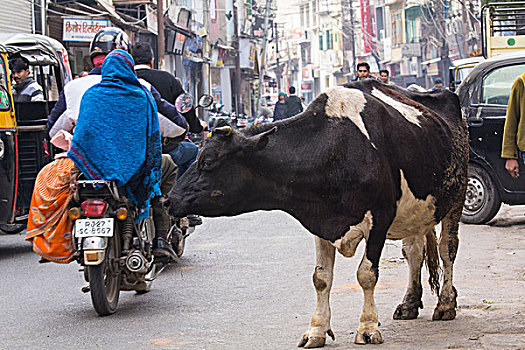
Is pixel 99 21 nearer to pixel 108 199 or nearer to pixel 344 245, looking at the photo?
pixel 108 199

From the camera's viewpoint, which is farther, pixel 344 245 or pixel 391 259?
pixel 391 259

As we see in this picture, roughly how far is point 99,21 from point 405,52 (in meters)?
48.9

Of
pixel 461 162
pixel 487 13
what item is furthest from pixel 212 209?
pixel 487 13

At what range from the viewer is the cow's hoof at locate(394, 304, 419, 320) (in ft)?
20.7

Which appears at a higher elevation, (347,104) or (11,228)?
(347,104)

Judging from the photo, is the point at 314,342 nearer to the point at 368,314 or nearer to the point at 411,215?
the point at 368,314

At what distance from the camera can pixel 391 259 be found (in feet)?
29.9

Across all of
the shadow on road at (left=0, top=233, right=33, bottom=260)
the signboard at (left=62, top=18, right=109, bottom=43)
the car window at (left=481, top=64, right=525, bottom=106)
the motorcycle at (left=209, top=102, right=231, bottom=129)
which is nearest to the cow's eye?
the shadow on road at (left=0, top=233, right=33, bottom=260)

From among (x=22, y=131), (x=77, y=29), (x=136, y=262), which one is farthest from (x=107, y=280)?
(x=77, y=29)

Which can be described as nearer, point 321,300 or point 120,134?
point 321,300

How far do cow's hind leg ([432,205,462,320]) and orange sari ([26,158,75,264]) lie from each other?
273cm

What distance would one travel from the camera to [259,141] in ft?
17.9

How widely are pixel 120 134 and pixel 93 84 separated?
1.85 feet

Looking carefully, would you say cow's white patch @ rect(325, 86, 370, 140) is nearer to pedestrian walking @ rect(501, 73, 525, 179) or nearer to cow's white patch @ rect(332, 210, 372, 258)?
cow's white patch @ rect(332, 210, 372, 258)
